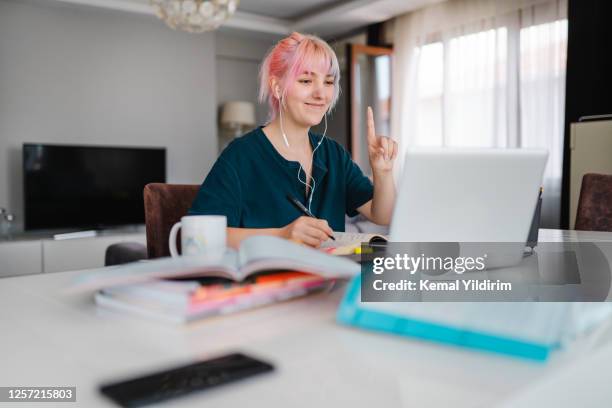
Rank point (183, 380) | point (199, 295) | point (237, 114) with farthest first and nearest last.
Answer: point (237, 114), point (199, 295), point (183, 380)

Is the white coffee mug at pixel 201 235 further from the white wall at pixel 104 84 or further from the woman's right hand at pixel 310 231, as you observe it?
the white wall at pixel 104 84

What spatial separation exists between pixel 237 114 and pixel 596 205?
3.98 m

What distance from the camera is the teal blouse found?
1409mm

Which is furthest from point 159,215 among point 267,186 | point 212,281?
point 212,281

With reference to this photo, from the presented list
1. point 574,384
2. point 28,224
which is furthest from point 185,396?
point 28,224

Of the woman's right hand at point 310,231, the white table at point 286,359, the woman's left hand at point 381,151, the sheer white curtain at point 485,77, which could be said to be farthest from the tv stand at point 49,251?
the white table at point 286,359

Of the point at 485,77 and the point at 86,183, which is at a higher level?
the point at 485,77

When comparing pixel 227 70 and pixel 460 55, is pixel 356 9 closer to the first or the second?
pixel 460 55

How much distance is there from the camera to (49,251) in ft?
13.7

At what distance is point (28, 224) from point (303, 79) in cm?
354

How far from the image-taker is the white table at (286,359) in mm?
430

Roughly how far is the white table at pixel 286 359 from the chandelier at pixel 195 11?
87.6 inches

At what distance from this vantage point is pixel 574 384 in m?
0.49

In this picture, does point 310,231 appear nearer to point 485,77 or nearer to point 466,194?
point 466,194
